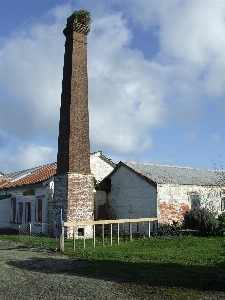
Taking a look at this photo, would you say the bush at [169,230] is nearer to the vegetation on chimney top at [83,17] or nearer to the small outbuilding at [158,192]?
the small outbuilding at [158,192]

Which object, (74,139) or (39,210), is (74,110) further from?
(39,210)

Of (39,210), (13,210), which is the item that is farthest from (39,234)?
(13,210)

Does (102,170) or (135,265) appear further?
(102,170)

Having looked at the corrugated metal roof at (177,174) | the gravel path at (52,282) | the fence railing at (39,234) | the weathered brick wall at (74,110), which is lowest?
the fence railing at (39,234)

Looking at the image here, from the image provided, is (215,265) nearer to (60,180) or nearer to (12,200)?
(60,180)

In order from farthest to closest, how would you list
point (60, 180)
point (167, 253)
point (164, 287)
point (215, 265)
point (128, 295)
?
point (60, 180)
point (167, 253)
point (215, 265)
point (164, 287)
point (128, 295)

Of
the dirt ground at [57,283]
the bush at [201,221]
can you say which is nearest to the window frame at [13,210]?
the bush at [201,221]

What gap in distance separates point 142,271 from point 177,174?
1573 centimetres

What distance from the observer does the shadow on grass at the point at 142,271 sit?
29.2ft

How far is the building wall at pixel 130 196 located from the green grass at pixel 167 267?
550 centimetres

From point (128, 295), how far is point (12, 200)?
21920 mm

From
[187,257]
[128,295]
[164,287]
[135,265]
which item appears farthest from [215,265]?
[128,295]

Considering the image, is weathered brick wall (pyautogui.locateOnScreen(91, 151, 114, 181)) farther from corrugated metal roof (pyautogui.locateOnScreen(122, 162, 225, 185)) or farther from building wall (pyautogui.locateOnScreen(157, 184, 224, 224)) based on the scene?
building wall (pyautogui.locateOnScreen(157, 184, 224, 224))

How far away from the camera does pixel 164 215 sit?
71.4 ft
